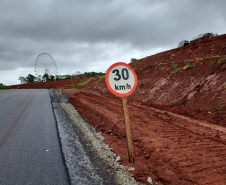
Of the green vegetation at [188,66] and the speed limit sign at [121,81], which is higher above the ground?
the green vegetation at [188,66]

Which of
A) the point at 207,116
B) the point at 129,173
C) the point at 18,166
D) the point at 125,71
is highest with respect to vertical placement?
the point at 125,71

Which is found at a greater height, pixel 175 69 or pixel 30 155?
pixel 175 69

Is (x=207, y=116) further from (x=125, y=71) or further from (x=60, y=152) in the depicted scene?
(x=60, y=152)

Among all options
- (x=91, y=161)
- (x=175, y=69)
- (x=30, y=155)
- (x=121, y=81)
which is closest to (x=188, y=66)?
(x=175, y=69)

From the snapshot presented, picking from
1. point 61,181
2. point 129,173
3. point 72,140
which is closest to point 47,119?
point 72,140

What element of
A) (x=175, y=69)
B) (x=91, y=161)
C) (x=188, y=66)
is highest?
(x=188, y=66)

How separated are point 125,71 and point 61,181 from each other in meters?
2.32

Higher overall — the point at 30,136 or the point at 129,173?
the point at 30,136

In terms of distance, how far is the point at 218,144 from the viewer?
162 inches

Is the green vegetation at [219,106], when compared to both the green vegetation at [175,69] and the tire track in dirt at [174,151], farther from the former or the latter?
the green vegetation at [175,69]

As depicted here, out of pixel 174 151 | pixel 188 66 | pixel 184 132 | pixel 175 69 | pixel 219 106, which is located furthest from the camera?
pixel 175 69

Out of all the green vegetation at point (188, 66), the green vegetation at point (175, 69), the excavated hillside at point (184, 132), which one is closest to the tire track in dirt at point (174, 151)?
the excavated hillside at point (184, 132)

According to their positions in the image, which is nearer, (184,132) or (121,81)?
(121,81)

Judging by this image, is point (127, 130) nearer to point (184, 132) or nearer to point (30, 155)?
point (30, 155)
